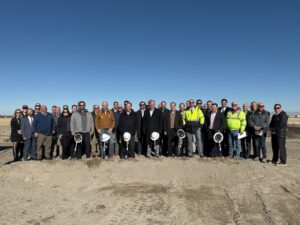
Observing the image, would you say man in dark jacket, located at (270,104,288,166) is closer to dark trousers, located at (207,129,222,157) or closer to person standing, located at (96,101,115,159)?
dark trousers, located at (207,129,222,157)

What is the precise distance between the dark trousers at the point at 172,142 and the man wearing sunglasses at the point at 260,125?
118 inches

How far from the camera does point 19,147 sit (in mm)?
11422

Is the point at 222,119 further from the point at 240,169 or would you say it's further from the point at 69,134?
the point at 69,134

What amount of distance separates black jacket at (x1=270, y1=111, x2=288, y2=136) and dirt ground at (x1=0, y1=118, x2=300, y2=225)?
1.34m

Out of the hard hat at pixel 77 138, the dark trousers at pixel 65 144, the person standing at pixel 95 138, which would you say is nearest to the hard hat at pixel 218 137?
the person standing at pixel 95 138

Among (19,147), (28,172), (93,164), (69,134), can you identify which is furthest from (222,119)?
(19,147)

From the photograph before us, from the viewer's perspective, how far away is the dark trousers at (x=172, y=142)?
10.5 metres

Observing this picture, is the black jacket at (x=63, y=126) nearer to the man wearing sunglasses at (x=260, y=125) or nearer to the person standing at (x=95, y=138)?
the person standing at (x=95, y=138)

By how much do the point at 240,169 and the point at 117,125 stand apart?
5.00 m

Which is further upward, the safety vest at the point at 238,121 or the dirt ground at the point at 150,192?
the safety vest at the point at 238,121

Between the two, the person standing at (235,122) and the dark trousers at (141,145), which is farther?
the dark trousers at (141,145)

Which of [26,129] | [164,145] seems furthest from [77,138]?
[164,145]

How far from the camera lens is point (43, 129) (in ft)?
34.3

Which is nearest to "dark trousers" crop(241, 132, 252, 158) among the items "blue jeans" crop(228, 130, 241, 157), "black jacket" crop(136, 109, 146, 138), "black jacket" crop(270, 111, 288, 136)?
"blue jeans" crop(228, 130, 241, 157)
